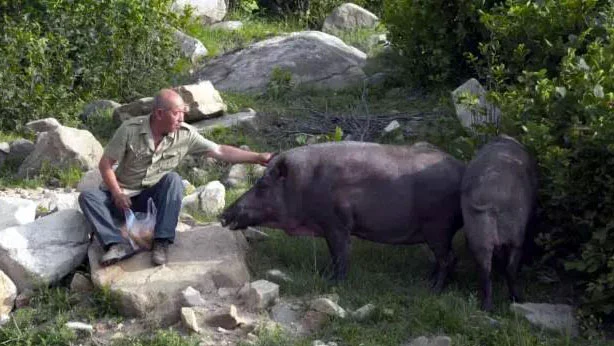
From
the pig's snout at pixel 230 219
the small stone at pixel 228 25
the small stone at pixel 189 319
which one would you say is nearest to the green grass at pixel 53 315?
the small stone at pixel 189 319

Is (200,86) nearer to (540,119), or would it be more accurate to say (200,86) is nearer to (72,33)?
(72,33)

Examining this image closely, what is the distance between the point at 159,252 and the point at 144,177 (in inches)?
25.8

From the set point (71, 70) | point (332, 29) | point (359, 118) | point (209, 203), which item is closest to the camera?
point (209, 203)

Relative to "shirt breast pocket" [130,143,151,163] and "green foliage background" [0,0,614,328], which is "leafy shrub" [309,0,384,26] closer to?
"green foliage background" [0,0,614,328]

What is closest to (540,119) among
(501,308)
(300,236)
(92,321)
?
(501,308)

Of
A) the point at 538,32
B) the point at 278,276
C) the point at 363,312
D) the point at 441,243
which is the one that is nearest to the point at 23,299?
the point at 278,276

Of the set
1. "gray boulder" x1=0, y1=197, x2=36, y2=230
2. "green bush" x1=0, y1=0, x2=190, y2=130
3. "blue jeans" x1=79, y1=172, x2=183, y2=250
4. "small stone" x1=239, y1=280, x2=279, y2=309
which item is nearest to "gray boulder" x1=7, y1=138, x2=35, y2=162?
"green bush" x1=0, y1=0, x2=190, y2=130

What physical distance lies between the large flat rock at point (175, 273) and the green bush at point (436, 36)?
4.24 metres

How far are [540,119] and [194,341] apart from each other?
315cm

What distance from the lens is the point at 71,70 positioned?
12961mm

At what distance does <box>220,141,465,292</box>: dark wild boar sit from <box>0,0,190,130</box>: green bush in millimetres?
4585

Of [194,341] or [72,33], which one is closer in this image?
[194,341]

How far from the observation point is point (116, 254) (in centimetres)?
848

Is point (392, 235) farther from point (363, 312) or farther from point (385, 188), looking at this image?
point (363, 312)
